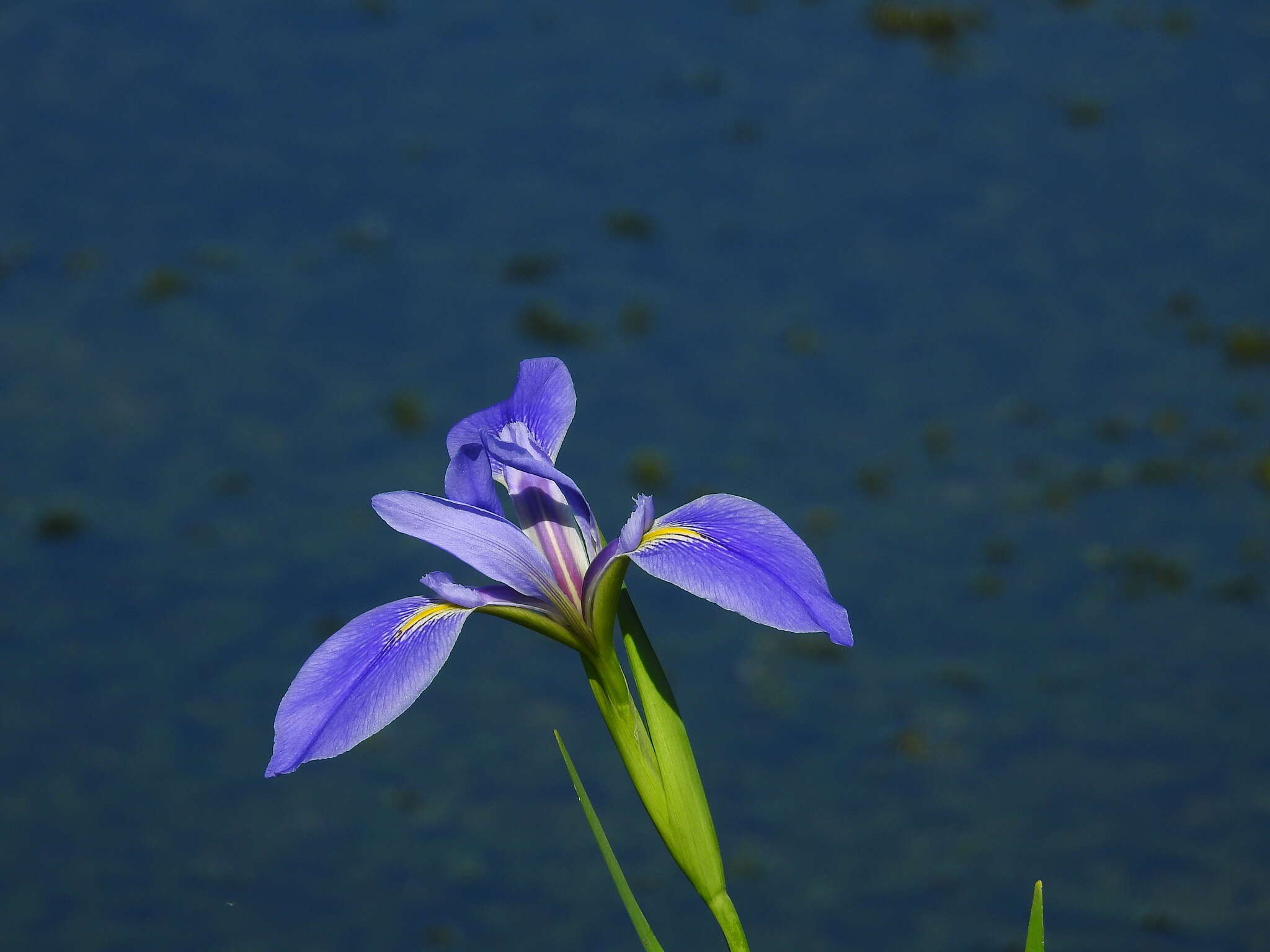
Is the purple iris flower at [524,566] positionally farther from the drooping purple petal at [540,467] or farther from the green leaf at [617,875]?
the green leaf at [617,875]

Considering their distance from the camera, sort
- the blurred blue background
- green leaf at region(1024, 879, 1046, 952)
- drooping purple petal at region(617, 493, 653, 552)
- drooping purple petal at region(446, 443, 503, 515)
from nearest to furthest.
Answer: green leaf at region(1024, 879, 1046, 952), drooping purple petal at region(617, 493, 653, 552), drooping purple petal at region(446, 443, 503, 515), the blurred blue background

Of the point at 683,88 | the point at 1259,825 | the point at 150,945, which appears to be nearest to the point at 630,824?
the point at 150,945

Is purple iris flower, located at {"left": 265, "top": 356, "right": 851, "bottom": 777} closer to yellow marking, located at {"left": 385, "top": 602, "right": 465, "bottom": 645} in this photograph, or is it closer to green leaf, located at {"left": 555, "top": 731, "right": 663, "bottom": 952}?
yellow marking, located at {"left": 385, "top": 602, "right": 465, "bottom": 645}

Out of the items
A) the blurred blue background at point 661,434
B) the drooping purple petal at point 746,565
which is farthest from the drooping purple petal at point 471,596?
the blurred blue background at point 661,434

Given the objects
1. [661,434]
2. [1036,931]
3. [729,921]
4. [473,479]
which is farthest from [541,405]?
[661,434]

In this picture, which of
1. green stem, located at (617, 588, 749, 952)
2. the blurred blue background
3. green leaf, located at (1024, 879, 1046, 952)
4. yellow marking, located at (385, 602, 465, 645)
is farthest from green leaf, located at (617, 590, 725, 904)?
the blurred blue background

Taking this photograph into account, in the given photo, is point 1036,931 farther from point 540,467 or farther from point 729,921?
point 540,467
